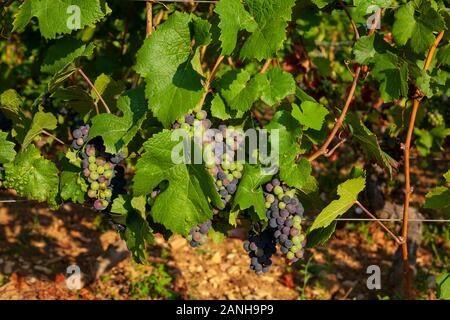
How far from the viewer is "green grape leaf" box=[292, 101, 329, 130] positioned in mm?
2271

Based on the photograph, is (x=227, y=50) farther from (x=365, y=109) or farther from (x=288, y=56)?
(x=365, y=109)

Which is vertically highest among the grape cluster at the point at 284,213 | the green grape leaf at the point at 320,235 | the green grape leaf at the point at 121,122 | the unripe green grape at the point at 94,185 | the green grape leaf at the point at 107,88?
the green grape leaf at the point at 107,88

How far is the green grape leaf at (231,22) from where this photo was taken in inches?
81.4

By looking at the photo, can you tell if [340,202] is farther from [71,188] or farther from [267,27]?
[71,188]

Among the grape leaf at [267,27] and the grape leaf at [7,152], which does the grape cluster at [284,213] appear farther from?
the grape leaf at [7,152]

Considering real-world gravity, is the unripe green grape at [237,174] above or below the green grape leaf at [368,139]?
below

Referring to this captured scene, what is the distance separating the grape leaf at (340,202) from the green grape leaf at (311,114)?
0.21 meters

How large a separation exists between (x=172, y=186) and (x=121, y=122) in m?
0.32

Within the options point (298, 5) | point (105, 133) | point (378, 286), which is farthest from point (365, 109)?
point (105, 133)

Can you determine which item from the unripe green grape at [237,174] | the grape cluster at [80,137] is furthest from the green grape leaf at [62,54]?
the unripe green grape at [237,174]

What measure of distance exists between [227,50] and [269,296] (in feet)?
7.03

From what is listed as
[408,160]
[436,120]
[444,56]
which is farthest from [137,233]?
[436,120]

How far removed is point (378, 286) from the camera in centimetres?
390

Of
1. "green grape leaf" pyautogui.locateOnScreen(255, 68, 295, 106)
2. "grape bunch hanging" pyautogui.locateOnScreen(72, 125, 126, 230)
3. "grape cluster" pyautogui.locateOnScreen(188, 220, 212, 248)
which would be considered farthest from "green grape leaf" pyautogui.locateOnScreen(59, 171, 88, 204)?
"green grape leaf" pyautogui.locateOnScreen(255, 68, 295, 106)
